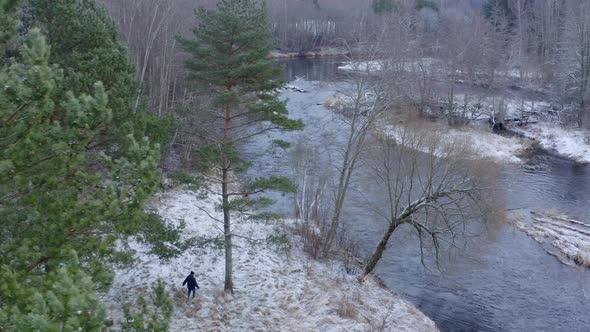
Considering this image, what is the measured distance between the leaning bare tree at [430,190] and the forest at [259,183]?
12 centimetres

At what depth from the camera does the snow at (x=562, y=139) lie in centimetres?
3362

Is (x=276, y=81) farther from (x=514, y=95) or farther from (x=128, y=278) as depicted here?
(x=514, y=95)

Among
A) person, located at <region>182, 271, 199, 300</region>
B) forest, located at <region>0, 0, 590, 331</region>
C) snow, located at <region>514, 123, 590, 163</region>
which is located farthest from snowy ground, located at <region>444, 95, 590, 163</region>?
person, located at <region>182, 271, 199, 300</region>

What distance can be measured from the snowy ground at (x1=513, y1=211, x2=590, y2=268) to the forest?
11 cm

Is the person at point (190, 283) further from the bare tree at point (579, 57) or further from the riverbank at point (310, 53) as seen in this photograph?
the riverbank at point (310, 53)

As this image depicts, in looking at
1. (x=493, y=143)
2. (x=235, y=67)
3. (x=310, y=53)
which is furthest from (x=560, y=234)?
(x=310, y=53)

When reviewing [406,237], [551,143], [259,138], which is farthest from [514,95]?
[406,237]

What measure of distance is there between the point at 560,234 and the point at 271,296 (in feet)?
41.7

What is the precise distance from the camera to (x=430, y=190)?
56.6ft

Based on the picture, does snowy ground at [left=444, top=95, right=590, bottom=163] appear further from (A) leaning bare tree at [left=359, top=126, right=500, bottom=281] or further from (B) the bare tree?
(A) leaning bare tree at [left=359, top=126, right=500, bottom=281]

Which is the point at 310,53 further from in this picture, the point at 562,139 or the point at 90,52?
the point at 90,52

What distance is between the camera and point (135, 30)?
2772cm

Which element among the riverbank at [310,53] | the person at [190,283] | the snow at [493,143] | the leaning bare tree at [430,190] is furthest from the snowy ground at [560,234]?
the riverbank at [310,53]

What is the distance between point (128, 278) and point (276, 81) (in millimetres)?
7228
